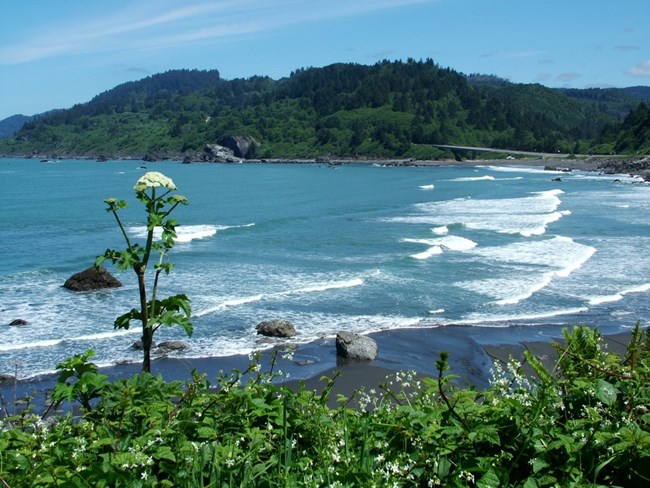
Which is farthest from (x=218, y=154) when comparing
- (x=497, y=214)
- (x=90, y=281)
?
(x=90, y=281)

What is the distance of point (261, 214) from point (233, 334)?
3569cm

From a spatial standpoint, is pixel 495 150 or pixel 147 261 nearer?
pixel 147 261

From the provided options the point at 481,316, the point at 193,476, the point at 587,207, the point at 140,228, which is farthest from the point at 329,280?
the point at 587,207

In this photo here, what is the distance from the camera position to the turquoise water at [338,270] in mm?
21344

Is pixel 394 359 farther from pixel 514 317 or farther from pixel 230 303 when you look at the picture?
pixel 230 303

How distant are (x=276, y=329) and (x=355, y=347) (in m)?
2.91

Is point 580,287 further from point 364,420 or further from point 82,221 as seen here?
point 82,221

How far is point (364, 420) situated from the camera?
3752mm

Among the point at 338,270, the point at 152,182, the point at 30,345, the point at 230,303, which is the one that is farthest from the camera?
the point at 338,270

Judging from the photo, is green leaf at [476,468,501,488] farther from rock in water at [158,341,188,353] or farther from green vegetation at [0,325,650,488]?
rock in water at [158,341,188,353]

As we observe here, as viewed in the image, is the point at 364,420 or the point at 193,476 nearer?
the point at 193,476

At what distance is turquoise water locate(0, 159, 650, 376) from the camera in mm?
21344

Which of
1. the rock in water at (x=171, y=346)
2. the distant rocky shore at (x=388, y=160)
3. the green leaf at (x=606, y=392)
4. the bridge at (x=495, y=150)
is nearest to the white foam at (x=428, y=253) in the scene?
the rock in water at (x=171, y=346)

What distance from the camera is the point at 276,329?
20.0 meters
